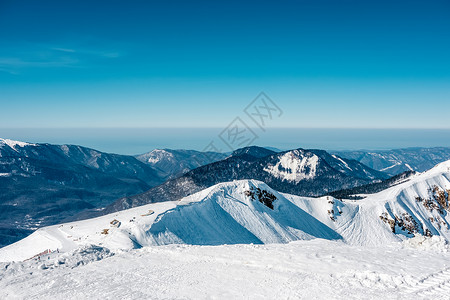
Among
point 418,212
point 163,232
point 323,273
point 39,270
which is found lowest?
point 418,212

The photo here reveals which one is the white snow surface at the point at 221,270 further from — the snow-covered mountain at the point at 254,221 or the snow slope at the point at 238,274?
the snow-covered mountain at the point at 254,221

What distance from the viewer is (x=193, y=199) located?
85.2 m

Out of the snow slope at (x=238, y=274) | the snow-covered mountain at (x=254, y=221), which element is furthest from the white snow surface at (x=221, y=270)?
the snow-covered mountain at (x=254, y=221)

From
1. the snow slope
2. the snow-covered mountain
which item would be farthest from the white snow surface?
the snow-covered mountain

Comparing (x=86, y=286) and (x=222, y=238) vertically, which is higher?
(x=86, y=286)

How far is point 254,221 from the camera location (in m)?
82.2

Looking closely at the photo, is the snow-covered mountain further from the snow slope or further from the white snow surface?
the snow slope

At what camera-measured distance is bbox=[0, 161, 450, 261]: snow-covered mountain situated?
6088 centimetres

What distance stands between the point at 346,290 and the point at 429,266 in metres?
10.6

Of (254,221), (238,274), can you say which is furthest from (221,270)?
(254,221)

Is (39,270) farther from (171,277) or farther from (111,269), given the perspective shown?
(171,277)

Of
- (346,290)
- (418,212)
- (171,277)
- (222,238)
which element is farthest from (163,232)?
(418,212)

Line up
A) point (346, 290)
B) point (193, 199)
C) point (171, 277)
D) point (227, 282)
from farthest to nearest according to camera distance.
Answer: point (193, 199) → point (171, 277) → point (227, 282) → point (346, 290)

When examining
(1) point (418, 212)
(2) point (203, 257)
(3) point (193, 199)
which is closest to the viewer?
(2) point (203, 257)
